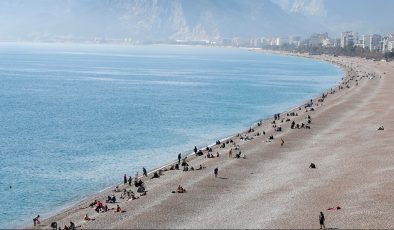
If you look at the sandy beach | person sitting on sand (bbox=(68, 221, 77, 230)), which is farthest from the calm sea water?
person sitting on sand (bbox=(68, 221, 77, 230))

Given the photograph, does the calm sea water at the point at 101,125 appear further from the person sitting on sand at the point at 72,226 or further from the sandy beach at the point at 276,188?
the person sitting on sand at the point at 72,226

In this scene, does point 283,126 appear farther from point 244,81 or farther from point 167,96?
point 244,81

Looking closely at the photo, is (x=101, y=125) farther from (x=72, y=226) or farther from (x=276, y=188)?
(x=72, y=226)

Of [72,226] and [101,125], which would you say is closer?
[72,226]

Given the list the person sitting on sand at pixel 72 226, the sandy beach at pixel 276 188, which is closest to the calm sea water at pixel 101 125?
the sandy beach at pixel 276 188

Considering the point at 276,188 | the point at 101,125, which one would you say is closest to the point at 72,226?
the point at 276,188

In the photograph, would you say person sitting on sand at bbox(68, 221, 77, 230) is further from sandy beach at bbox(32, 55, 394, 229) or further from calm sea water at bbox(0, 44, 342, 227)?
calm sea water at bbox(0, 44, 342, 227)
